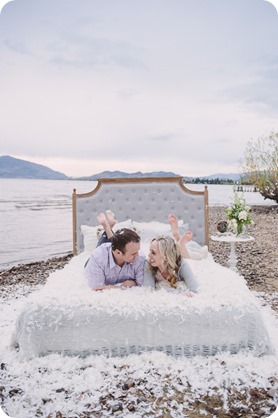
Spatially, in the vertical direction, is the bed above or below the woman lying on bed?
below

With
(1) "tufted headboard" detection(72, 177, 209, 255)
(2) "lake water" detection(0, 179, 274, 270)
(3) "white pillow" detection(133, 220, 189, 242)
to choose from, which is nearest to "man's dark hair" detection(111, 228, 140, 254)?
(3) "white pillow" detection(133, 220, 189, 242)

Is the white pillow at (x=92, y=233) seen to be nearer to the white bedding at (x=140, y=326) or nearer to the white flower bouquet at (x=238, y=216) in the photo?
the white flower bouquet at (x=238, y=216)

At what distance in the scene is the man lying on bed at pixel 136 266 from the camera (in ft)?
11.5

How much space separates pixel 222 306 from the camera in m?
3.25

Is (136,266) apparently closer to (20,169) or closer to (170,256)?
(170,256)

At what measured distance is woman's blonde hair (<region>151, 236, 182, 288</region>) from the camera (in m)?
3.45

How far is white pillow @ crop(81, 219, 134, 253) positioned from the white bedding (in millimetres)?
2539

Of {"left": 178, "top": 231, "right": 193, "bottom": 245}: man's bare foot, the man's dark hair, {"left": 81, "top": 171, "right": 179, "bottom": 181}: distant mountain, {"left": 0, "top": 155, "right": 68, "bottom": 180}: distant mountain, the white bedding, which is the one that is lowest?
the white bedding

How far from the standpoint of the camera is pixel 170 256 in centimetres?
346

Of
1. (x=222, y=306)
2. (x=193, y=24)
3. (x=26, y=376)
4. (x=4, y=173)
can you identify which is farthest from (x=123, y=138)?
(x=4, y=173)

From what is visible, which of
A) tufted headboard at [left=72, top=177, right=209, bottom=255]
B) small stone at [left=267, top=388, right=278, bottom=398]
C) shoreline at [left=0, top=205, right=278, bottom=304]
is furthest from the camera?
tufted headboard at [left=72, top=177, right=209, bottom=255]

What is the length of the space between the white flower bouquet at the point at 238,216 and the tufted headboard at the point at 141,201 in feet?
1.63

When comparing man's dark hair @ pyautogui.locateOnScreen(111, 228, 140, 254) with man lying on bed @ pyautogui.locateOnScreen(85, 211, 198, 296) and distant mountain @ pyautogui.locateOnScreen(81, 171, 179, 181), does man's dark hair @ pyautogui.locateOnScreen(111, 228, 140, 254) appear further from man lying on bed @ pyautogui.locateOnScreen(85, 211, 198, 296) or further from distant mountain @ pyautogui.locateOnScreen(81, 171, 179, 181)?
distant mountain @ pyautogui.locateOnScreen(81, 171, 179, 181)

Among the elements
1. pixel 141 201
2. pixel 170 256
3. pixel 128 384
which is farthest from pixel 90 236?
pixel 128 384
